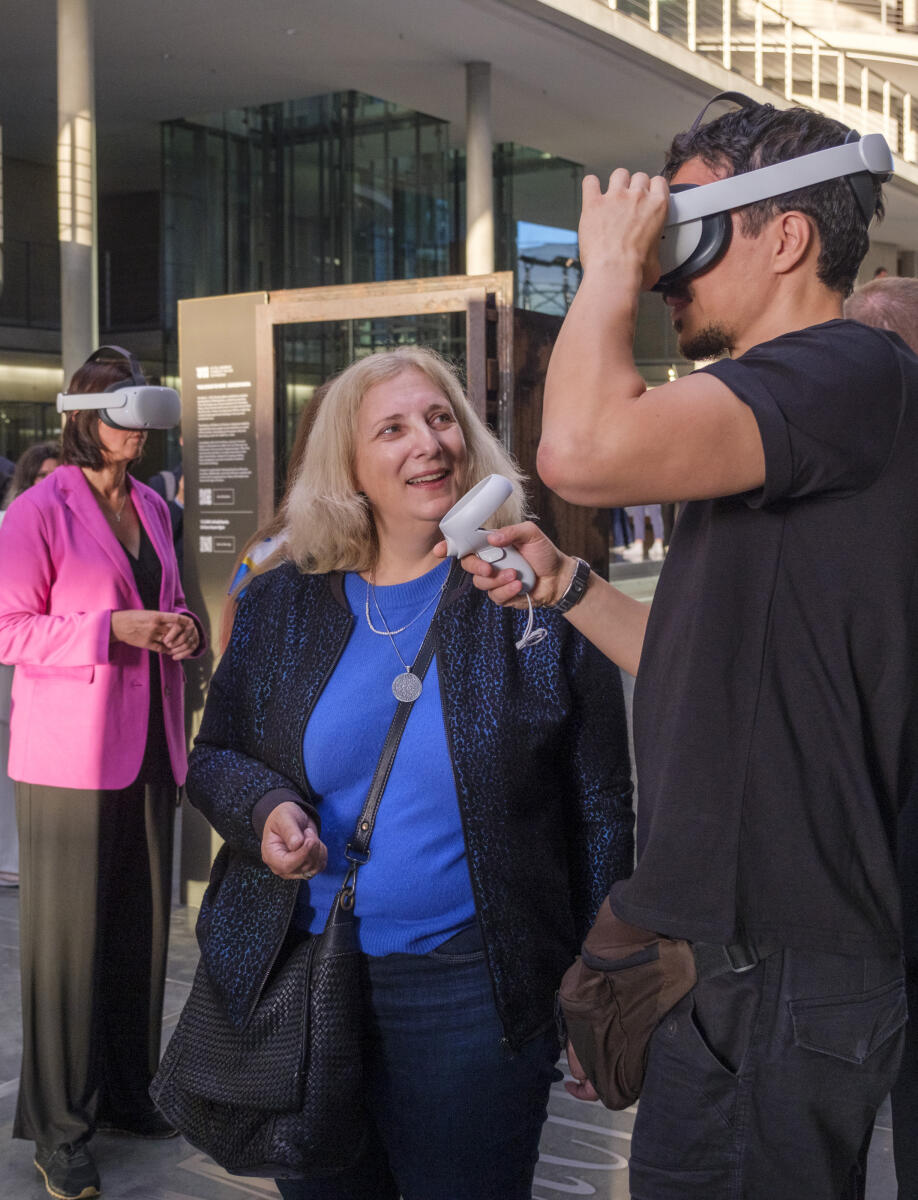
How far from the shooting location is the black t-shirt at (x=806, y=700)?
1.53 meters

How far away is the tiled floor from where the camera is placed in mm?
3482

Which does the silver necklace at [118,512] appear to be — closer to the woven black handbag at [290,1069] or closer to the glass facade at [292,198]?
the woven black handbag at [290,1069]

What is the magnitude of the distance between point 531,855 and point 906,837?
0.62 m

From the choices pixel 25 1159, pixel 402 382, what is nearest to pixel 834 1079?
pixel 402 382

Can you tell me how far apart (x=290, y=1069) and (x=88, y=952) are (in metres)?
1.71

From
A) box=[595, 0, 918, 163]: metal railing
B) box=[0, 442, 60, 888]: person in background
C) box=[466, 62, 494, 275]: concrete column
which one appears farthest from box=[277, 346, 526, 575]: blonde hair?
box=[466, 62, 494, 275]: concrete column

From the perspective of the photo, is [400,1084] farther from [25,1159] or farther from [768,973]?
[25,1159]

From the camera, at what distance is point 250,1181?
360 centimetres

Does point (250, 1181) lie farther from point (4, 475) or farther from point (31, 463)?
point (4, 475)

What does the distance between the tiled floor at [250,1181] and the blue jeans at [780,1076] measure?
2.03m

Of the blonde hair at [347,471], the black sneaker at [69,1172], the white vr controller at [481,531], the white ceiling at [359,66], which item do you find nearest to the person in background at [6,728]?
the black sneaker at [69,1172]

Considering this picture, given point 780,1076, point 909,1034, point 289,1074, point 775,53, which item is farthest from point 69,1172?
point 775,53

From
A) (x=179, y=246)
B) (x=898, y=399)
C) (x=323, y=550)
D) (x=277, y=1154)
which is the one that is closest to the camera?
(x=898, y=399)

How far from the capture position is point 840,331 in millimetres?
1538
